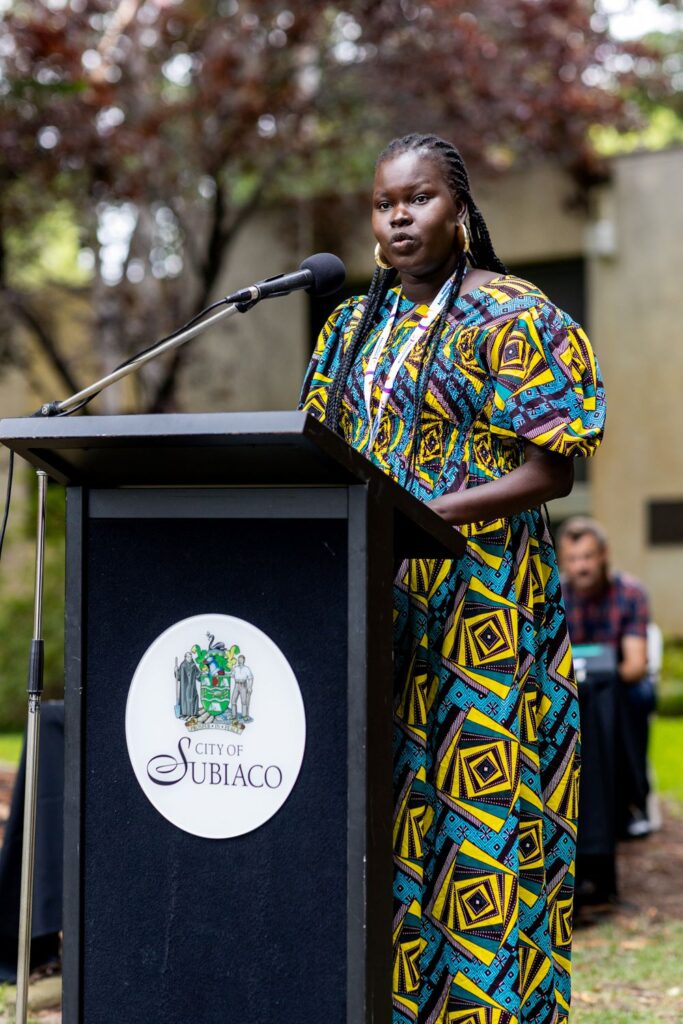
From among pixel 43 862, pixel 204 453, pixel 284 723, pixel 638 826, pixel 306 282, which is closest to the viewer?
pixel 204 453

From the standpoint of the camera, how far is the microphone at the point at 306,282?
2518 mm

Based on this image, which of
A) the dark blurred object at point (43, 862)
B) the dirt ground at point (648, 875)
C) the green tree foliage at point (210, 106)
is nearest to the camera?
the dark blurred object at point (43, 862)

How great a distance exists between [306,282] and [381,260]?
21 centimetres

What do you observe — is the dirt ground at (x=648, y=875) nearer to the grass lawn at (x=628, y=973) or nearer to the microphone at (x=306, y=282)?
the grass lawn at (x=628, y=973)

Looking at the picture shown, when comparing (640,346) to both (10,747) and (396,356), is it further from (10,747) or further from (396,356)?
(396,356)

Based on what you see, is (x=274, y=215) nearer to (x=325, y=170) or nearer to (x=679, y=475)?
(x=325, y=170)

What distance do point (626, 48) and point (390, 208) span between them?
1045cm

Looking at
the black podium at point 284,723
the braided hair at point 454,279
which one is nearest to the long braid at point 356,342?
the braided hair at point 454,279

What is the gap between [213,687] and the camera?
220cm

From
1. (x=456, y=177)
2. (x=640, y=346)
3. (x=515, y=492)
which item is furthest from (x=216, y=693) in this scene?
(x=640, y=346)

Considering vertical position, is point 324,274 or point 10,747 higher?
point 324,274

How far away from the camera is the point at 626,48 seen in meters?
12.1

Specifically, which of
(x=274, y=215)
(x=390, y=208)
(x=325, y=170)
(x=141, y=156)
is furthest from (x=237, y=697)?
(x=274, y=215)

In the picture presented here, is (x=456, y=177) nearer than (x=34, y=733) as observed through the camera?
No
